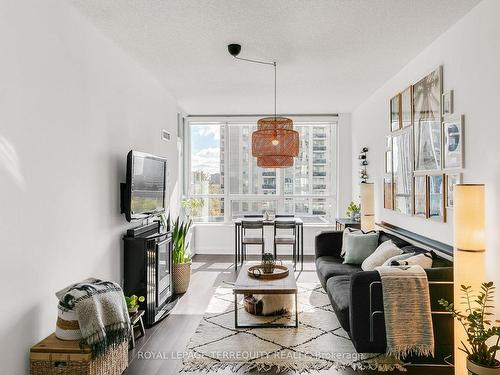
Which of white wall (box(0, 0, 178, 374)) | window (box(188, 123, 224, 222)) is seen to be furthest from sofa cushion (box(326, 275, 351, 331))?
window (box(188, 123, 224, 222))

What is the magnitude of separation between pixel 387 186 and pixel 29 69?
4.17 metres

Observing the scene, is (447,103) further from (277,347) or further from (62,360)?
(62,360)

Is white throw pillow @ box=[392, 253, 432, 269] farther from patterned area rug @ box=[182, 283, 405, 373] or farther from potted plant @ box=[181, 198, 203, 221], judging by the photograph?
potted plant @ box=[181, 198, 203, 221]

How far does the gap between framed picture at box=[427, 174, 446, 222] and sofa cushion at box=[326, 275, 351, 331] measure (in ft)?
3.29

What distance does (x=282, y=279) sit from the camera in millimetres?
3773

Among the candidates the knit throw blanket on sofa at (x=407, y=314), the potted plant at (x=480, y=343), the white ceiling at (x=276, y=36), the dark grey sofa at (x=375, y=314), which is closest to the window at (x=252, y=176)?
the white ceiling at (x=276, y=36)

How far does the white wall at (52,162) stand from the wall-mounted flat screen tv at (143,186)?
0.16m

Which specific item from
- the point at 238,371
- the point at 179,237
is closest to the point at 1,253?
the point at 238,371

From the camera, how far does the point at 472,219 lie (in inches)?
99.3

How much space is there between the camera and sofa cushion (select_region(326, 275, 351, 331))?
3.04 metres

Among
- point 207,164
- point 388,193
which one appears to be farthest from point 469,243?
point 207,164

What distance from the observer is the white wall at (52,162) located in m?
2.16

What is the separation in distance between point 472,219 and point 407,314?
0.79 m

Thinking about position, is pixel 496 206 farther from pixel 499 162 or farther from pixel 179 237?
pixel 179 237
